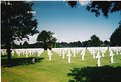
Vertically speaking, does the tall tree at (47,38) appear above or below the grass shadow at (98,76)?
above

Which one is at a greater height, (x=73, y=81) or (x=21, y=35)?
(x=21, y=35)

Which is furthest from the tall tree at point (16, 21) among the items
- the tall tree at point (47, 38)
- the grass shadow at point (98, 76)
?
the tall tree at point (47, 38)

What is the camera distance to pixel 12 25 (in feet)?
96.3

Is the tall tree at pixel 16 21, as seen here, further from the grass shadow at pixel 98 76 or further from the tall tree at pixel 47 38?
the tall tree at pixel 47 38

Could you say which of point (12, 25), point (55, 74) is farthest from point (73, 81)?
point (12, 25)

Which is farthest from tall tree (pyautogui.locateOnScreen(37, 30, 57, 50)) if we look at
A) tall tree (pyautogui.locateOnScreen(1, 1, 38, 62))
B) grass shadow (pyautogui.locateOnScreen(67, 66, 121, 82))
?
grass shadow (pyautogui.locateOnScreen(67, 66, 121, 82))

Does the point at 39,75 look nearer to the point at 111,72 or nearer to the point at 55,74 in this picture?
the point at 55,74

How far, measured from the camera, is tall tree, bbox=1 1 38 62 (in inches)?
1064

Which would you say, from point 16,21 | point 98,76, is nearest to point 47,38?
point 16,21

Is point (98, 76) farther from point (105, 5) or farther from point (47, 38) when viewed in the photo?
point (47, 38)

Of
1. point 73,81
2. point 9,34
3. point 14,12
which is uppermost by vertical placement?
point 14,12

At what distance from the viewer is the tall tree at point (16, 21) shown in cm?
2704

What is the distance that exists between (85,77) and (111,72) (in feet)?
6.65

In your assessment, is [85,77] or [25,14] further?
[25,14]
